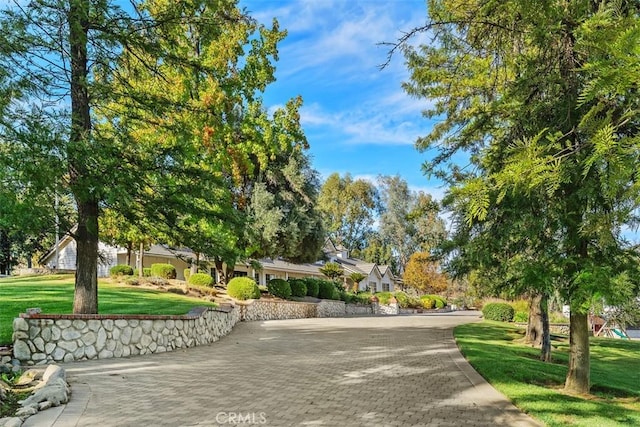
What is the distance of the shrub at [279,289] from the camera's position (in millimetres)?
24562

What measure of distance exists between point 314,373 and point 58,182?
18.7 feet

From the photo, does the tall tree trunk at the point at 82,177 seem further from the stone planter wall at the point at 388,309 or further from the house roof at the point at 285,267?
the stone planter wall at the point at 388,309

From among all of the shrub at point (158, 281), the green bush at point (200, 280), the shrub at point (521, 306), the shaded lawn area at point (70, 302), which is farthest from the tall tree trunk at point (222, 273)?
the shrub at point (521, 306)

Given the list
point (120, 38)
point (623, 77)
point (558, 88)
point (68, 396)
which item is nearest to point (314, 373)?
point (68, 396)

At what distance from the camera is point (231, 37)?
817 inches

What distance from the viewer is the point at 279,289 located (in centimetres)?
2456

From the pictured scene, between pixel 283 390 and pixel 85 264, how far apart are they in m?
5.47

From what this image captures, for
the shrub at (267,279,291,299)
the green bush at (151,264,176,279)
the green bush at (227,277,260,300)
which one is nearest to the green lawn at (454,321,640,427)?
the green bush at (227,277,260,300)

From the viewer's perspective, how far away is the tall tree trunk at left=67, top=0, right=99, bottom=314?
8.10m

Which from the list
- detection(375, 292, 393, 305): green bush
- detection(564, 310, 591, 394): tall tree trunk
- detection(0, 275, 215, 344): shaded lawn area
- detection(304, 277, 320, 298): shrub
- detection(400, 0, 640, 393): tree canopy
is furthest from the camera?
detection(375, 292, 393, 305): green bush

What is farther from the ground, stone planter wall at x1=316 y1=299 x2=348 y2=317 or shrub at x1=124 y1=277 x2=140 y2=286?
shrub at x1=124 y1=277 x2=140 y2=286

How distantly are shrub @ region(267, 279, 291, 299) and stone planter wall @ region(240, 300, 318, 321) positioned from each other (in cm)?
83

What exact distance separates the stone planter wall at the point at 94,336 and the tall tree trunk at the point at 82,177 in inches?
30.0

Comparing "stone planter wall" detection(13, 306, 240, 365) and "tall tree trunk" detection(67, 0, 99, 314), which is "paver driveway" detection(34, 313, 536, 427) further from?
"tall tree trunk" detection(67, 0, 99, 314)
